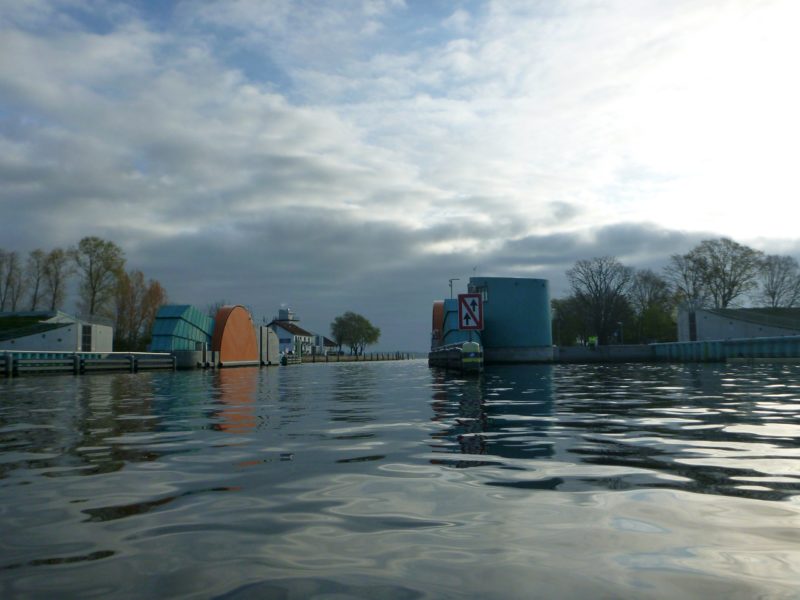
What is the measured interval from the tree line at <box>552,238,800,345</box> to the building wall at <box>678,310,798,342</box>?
1293 mm

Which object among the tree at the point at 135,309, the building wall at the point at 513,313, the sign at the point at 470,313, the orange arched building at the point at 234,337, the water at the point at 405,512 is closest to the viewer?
the water at the point at 405,512

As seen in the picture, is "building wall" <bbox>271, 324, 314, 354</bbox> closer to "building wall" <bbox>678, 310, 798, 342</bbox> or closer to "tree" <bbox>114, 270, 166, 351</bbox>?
"tree" <bbox>114, 270, 166, 351</bbox>

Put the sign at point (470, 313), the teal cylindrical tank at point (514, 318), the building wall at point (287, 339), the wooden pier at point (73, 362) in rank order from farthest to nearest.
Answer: the building wall at point (287, 339) < the teal cylindrical tank at point (514, 318) < the wooden pier at point (73, 362) < the sign at point (470, 313)

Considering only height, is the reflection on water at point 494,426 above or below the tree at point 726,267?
below

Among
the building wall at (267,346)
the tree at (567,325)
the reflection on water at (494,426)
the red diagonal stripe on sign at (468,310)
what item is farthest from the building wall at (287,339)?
the reflection on water at (494,426)

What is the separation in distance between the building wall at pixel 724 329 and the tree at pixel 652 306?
10337mm

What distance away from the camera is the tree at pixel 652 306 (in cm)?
7650

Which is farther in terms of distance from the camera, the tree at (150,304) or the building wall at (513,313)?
the tree at (150,304)

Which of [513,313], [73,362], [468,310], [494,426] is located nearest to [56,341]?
[73,362]

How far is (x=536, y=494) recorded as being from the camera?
426cm

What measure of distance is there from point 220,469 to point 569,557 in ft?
11.0

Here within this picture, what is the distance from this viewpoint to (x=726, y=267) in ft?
229

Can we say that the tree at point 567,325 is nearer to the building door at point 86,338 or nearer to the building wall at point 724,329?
the building wall at point 724,329

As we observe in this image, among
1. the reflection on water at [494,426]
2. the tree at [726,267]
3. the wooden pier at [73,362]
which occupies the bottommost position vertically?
the reflection on water at [494,426]
